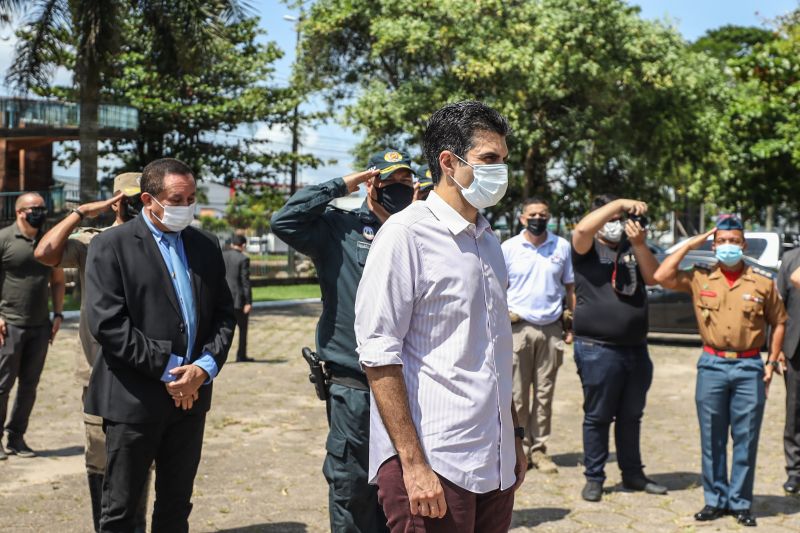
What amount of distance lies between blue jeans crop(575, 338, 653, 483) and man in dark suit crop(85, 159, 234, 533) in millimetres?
3254

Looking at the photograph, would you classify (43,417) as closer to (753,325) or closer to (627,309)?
(627,309)

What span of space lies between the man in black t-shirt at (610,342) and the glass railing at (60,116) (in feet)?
65.6

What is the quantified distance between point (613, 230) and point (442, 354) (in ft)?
13.6

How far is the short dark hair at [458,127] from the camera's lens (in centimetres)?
305

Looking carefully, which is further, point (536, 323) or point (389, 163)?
point (536, 323)

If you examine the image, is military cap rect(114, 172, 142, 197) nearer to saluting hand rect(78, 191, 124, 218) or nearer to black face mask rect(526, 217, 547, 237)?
saluting hand rect(78, 191, 124, 218)

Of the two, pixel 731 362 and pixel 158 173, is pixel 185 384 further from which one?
pixel 731 362

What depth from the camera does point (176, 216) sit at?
4277 mm

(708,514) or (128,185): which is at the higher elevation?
(128,185)

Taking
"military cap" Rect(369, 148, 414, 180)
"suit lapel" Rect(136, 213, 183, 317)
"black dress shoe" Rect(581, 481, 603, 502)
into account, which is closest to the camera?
"suit lapel" Rect(136, 213, 183, 317)

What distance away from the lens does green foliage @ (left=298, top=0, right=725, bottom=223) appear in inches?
901

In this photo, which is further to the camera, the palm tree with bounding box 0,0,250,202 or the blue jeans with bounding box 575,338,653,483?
the palm tree with bounding box 0,0,250,202

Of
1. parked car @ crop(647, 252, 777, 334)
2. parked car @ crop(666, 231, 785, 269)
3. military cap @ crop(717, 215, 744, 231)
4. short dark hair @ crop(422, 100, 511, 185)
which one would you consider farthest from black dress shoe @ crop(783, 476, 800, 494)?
parked car @ crop(666, 231, 785, 269)

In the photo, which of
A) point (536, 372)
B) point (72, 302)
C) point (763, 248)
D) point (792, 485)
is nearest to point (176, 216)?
point (536, 372)
